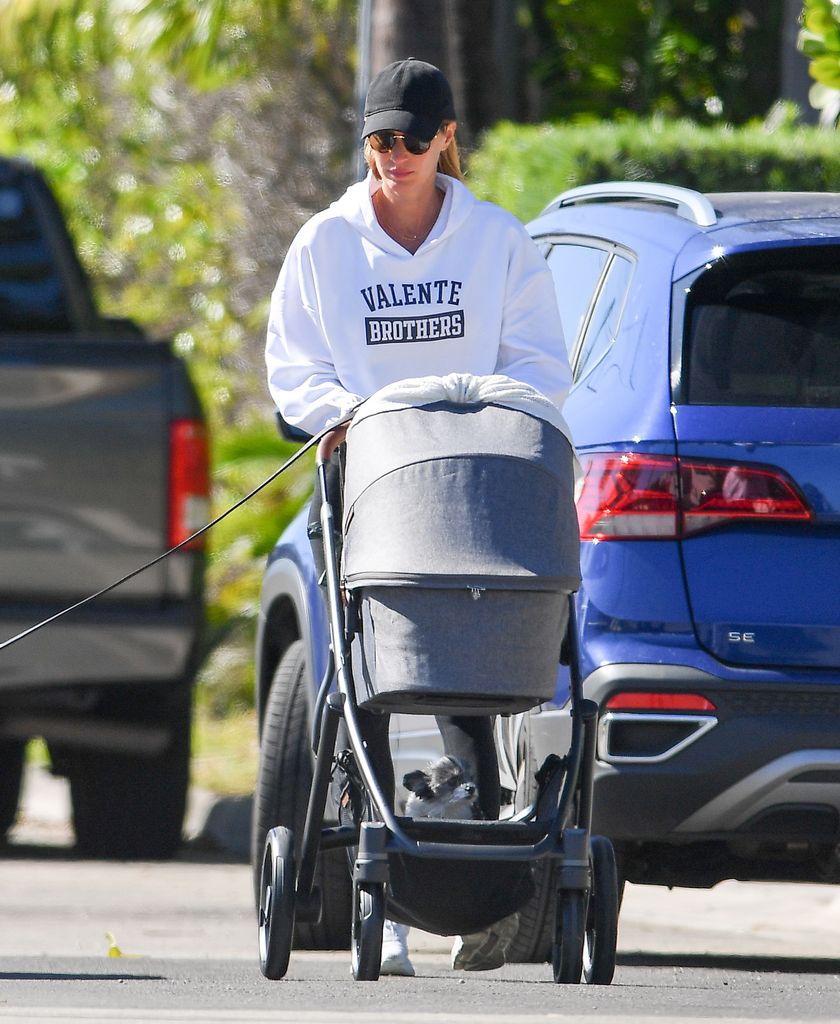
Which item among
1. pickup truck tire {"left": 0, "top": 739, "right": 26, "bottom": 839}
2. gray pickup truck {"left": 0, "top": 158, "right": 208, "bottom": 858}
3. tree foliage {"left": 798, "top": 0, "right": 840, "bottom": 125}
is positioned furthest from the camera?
pickup truck tire {"left": 0, "top": 739, "right": 26, "bottom": 839}

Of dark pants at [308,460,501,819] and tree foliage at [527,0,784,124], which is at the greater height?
dark pants at [308,460,501,819]

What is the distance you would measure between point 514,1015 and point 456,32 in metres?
9.86

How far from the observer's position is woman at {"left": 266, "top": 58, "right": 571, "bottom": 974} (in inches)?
183

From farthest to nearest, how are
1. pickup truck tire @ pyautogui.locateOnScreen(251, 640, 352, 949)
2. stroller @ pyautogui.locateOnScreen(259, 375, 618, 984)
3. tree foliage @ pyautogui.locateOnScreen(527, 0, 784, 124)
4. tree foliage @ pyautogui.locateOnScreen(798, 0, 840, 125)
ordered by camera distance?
tree foliage @ pyautogui.locateOnScreen(527, 0, 784, 124), tree foliage @ pyautogui.locateOnScreen(798, 0, 840, 125), pickup truck tire @ pyautogui.locateOnScreen(251, 640, 352, 949), stroller @ pyautogui.locateOnScreen(259, 375, 618, 984)

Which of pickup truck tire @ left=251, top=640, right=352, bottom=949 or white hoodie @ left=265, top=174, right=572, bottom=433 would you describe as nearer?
white hoodie @ left=265, top=174, right=572, bottom=433

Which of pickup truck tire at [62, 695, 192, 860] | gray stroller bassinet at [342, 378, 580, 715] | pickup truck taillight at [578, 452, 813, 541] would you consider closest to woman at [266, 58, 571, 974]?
pickup truck taillight at [578, 452, 813, 541]

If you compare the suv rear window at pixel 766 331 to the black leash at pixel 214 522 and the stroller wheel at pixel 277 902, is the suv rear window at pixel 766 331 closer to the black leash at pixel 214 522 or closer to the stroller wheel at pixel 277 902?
the black leash at pixel 214 522

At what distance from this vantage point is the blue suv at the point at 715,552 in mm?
4680

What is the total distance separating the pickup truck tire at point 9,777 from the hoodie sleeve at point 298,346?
469cm

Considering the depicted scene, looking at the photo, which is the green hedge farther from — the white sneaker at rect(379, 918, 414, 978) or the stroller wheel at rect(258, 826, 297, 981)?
the stroller wheel at rect(258, 826, 297, 981)

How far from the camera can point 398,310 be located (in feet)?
15.4

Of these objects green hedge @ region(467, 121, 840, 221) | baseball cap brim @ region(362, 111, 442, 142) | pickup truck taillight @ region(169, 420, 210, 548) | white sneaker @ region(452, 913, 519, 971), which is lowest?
white sneaker @ region(452, 913, 519, 971)

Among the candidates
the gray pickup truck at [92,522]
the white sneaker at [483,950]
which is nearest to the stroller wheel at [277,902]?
the white sneaker at [483,950]

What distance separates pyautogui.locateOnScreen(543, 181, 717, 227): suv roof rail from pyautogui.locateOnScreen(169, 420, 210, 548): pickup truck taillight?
6.46 ft
